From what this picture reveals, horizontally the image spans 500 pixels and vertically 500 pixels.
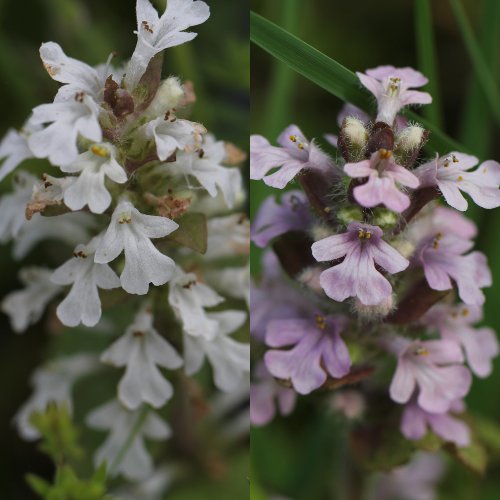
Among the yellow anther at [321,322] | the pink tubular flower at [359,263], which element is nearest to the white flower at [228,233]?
the yellow anther at [321,322]

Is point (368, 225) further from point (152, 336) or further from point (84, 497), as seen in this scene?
point (84, 497)

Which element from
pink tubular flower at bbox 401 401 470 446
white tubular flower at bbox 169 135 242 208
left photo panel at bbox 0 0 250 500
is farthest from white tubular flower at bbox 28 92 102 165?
pink tubular flower at bbox 401 401 470 446

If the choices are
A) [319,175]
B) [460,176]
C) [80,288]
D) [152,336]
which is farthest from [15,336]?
[460,176]

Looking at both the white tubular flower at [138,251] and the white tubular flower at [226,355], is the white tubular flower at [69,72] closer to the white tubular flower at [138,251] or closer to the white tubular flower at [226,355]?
the white tubular flower at [138,251]

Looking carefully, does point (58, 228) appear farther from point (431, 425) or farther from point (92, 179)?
point (431, 425)

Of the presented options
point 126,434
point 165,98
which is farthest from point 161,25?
point 126,434

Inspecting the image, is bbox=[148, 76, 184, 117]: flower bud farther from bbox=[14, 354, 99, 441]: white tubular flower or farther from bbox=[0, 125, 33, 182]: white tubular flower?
bbox=[14, 354, 99, 441]: white tubular flower
